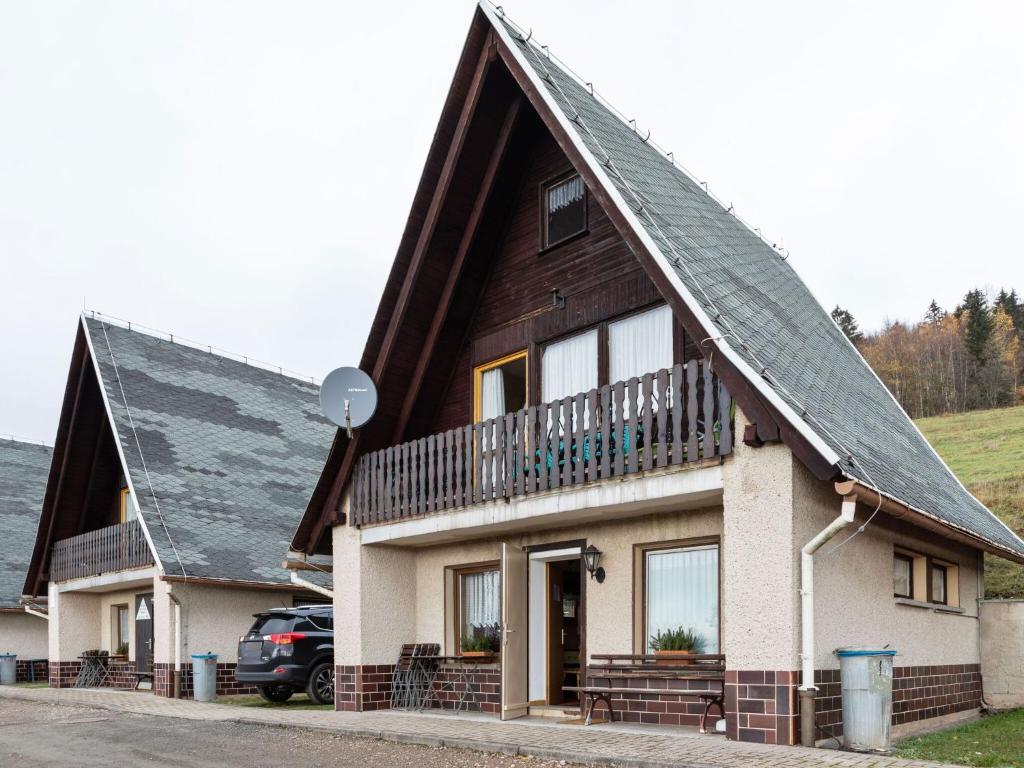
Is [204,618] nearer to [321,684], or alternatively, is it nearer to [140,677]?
[140,677]

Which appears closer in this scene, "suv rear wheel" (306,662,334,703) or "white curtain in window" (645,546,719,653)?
"white curtain in window" (645,546,719,653)

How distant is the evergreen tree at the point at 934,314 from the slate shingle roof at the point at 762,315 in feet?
181

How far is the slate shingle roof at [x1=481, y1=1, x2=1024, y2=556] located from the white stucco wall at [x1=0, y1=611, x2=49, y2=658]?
21405mm

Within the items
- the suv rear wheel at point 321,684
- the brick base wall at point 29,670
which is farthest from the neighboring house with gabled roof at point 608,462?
the brick base wall at point 29,670

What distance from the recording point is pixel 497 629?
14672 mm

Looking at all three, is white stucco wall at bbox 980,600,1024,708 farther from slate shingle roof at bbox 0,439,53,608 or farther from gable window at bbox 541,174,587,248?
slate shingle roof at bbox 0,439,53,608

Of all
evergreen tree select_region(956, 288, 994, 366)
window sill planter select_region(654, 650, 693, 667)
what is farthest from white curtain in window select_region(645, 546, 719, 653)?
evergreen tree select_region(956, 288, 994, 366)

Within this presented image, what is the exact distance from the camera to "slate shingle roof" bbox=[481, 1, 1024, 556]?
11.0 meters

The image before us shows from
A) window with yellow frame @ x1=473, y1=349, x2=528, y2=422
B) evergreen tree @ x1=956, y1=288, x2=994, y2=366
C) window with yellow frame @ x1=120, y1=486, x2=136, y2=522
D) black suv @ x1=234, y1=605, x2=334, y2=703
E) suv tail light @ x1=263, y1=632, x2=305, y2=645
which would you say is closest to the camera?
window with yellow frame @ x1=473, y1=349, x2=528, y2=422

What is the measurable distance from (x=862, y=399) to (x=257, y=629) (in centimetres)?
1019

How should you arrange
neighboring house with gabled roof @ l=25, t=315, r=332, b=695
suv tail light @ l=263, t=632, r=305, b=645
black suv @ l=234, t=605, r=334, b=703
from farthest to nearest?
neighboring house with gabled roof @ l=25, t=315, r=332, b=695 → suv tail light @ l=263, t=632, r=305, b=645 → black suv @ l=234, t=605, r=334, b=703

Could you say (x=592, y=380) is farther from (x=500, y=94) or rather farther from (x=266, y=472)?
(x=266, y=472)

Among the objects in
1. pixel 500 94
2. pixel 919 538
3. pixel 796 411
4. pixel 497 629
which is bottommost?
pixel 497 629

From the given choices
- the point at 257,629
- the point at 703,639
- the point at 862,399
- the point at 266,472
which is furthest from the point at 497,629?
the point at 266,472
